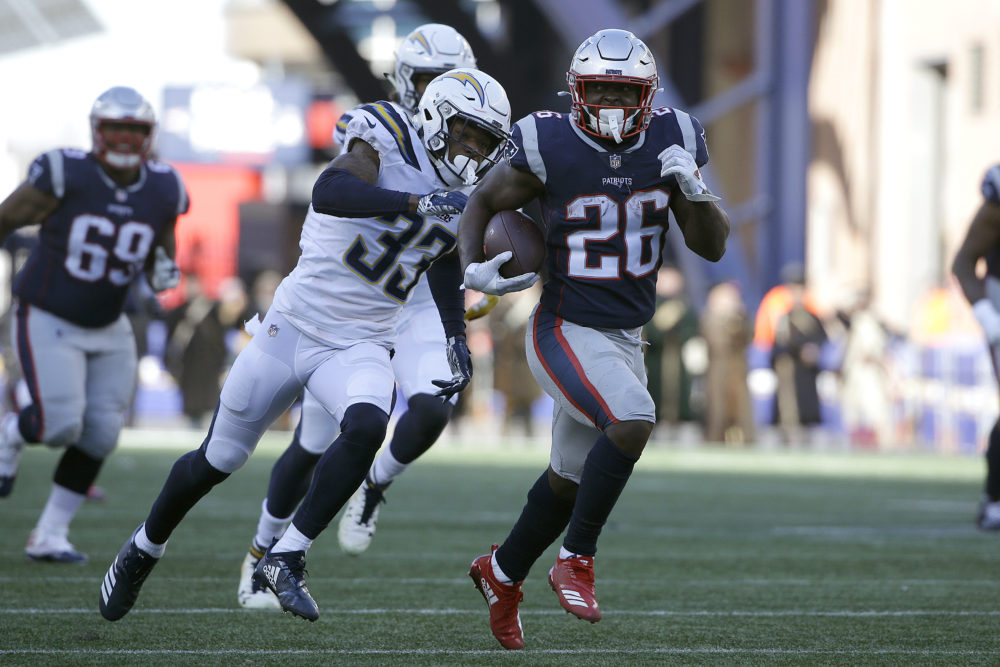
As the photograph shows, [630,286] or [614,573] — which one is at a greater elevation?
[630,286]

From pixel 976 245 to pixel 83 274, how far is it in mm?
4006

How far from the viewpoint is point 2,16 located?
38.2 meters

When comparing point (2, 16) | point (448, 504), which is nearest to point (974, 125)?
point (448, 504)

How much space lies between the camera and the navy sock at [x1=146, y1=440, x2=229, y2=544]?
4562 millimetres

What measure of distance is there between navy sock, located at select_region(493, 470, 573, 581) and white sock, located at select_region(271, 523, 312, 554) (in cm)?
56

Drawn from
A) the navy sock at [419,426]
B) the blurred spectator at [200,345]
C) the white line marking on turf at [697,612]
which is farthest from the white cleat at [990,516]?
the blurred spectator at [200,345]

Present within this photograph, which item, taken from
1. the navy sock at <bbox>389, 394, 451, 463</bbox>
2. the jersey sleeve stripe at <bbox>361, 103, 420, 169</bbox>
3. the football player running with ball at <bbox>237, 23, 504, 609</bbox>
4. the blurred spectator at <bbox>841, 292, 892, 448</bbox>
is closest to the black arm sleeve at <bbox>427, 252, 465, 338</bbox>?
the football player running with ball at <bbox>237, 23, 504, 609</bbox>

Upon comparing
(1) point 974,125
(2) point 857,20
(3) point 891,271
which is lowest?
(3) point 891,271

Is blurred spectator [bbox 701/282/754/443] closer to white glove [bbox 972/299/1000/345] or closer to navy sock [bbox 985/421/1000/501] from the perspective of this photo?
navy sock [bbox 985/421/1000/501]

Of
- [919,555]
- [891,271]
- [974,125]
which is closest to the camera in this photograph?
[919,555]

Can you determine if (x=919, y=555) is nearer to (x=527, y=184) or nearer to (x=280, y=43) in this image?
(x=527, y=184)

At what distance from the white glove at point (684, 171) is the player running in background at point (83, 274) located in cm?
263

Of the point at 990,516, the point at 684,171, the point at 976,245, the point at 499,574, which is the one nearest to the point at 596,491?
the point at 499,574

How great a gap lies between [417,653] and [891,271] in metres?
18.7
